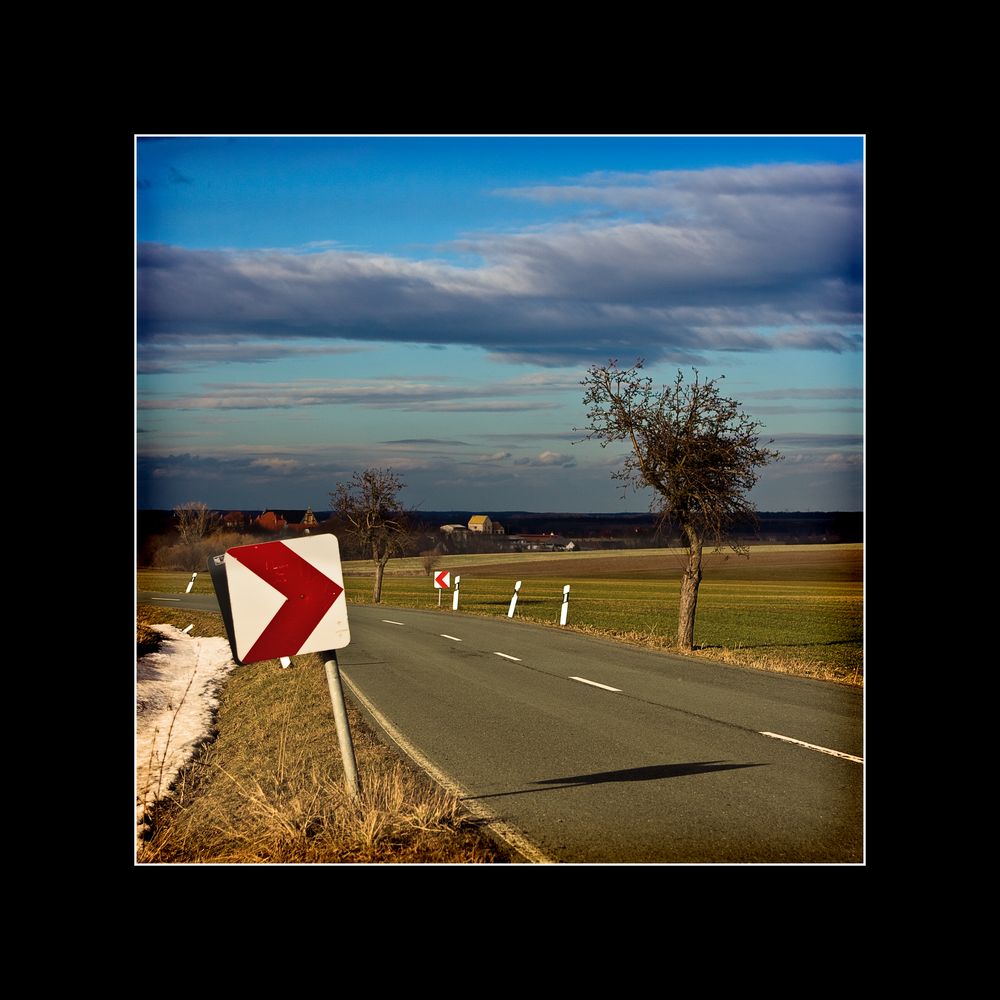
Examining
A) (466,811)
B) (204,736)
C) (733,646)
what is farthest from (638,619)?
(466,811)

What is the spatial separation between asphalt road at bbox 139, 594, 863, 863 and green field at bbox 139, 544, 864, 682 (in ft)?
5.24

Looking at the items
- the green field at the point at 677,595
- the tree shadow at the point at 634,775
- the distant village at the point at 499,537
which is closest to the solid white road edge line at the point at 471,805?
the tree shadow at the point at 634,775

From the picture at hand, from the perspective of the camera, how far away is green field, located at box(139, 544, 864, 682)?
2077cm

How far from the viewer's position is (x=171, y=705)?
1222 centimetres

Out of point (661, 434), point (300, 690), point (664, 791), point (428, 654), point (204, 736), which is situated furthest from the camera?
point (661, 434)

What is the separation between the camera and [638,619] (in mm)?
34375

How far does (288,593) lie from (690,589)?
55.7ft

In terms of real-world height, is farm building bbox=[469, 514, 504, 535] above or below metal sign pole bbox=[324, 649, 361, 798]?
below

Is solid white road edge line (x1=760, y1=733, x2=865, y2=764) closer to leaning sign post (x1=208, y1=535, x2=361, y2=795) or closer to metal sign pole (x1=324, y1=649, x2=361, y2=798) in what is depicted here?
metal sign pole (x1=324, y1=649, x2=361, y2=798)

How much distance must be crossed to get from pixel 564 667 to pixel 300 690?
16.7 feet

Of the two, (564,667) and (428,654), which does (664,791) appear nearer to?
(564,667)

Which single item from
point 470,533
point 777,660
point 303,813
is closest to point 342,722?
point 303,813

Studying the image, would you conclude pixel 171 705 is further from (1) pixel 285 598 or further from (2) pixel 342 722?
(1) pixel 285 598

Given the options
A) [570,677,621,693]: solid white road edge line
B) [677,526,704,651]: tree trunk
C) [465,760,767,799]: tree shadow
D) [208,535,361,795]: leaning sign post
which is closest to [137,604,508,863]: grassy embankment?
[465,760,767,799]: tree shadow
